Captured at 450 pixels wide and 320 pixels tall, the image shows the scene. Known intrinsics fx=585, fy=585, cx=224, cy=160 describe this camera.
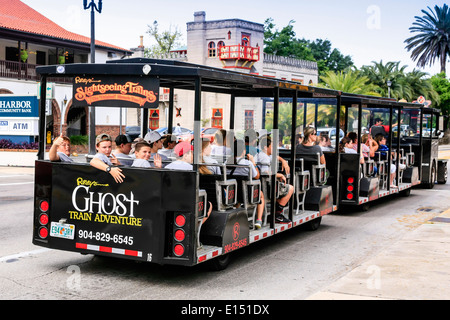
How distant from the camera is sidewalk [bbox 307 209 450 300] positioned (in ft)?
21.2

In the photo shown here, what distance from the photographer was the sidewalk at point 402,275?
21.2ft

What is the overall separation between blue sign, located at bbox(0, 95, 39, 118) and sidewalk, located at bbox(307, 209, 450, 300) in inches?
866

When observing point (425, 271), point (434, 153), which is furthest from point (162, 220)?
point (434, 153)

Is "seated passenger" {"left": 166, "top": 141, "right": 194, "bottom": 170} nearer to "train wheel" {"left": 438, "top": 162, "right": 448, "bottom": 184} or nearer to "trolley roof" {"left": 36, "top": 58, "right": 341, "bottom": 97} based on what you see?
"trolley roof" {"left": 36, "top": 58, "right": 341, "bottom": 97}

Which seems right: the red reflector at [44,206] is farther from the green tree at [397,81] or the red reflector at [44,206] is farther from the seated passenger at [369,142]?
the green tree at [397,81]

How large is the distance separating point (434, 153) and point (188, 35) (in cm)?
4014

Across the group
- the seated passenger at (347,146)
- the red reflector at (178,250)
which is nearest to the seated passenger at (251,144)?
the red reflector at (178,250)

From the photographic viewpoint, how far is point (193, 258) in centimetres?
667

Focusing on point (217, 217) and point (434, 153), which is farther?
point (434, 153)

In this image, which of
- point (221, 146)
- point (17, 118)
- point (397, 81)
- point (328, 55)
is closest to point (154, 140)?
point (221, 146)

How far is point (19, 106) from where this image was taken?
28047 millimetres

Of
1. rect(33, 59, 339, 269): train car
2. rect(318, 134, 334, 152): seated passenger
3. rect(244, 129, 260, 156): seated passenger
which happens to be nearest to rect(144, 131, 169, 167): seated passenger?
rect(244, 129, 260, 156): seated passenger

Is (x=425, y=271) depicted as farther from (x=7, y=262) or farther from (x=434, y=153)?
(x=434, y=153)
